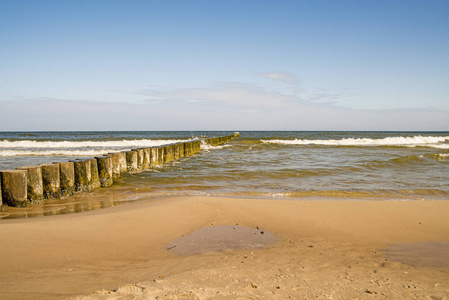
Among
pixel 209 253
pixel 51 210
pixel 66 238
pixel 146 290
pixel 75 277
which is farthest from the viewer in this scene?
pixel 51 210

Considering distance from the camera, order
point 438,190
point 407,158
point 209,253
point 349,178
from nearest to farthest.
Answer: point 209,253 → point 438,190 → point 349,178 → point 407,158

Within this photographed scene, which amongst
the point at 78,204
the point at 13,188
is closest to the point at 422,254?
the point at 78,204

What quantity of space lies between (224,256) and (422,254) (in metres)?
2.13

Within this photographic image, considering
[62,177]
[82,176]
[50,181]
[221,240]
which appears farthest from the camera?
[82,176]

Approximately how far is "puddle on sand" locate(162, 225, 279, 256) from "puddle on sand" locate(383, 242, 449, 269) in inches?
50.8

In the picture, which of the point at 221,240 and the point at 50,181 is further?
the point at 50,181

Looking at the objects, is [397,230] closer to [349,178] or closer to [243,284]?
[243,284]

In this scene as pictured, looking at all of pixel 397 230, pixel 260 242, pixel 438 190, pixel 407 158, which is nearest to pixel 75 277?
pixel 260 242

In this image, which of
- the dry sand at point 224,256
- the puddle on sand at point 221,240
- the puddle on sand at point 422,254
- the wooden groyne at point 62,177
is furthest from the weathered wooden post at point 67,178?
the puddle on sand at point 422,254

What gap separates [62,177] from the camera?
6664mm

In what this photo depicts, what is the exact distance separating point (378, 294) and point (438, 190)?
19.6ft

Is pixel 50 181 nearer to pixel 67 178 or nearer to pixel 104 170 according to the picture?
pixel 67 178

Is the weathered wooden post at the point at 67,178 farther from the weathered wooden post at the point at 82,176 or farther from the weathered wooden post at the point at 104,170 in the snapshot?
the weathered wooden post at the point at 104,170

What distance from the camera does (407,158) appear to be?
509 inches
